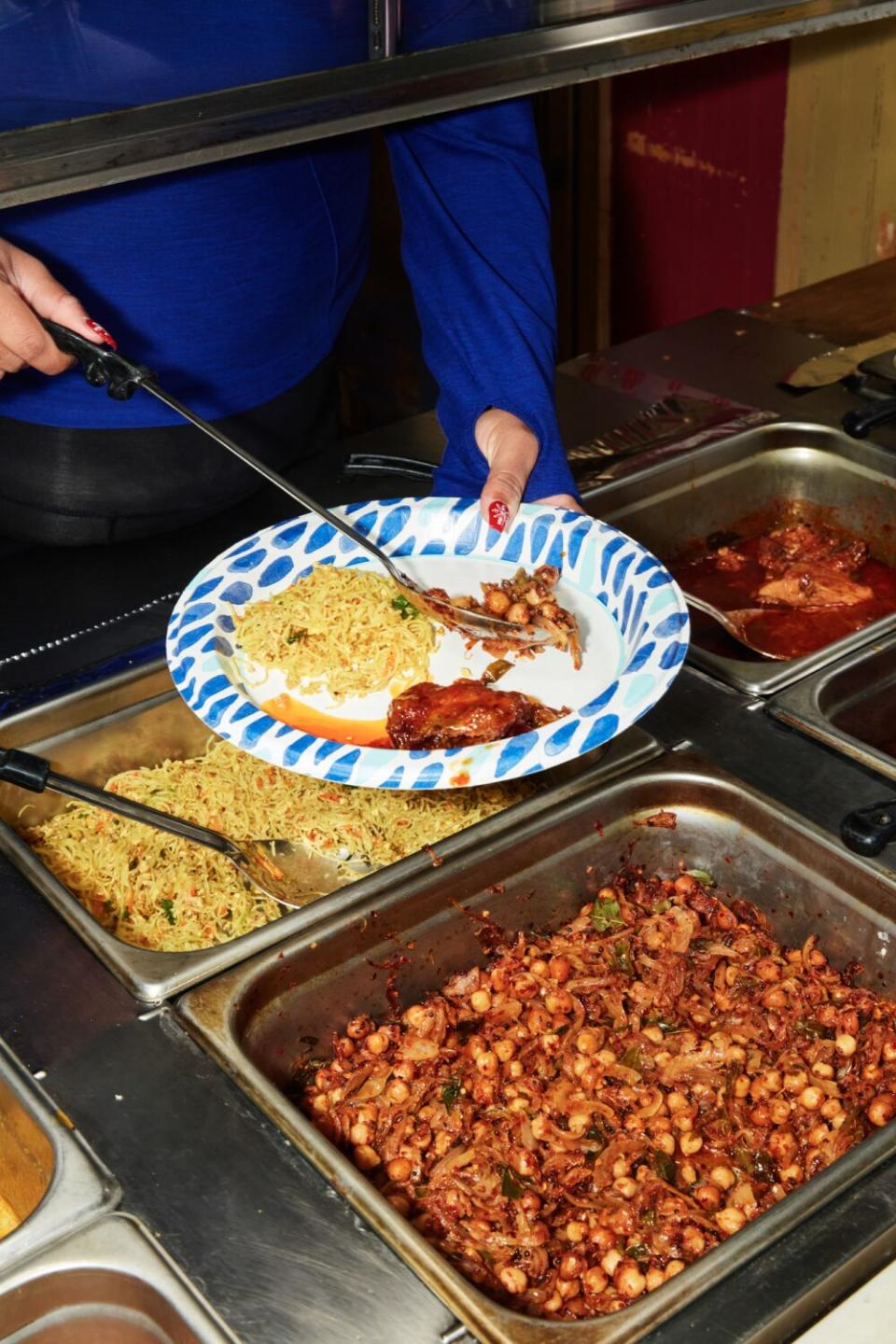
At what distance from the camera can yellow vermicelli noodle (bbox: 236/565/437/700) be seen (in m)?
1.94

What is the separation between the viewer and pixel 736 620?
8.26ft

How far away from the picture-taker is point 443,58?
182cm

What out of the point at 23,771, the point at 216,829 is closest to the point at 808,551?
the point at 216,829

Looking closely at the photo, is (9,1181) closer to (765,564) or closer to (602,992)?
(602,992)

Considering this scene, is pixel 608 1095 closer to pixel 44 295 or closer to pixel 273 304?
pixel 44 295

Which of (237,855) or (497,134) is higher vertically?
(497,134)

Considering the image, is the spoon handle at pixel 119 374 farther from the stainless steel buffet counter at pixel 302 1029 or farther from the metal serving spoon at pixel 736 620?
the metal serving spoon at pixel 736 620

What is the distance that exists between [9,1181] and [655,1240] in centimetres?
73

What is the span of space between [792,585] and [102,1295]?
5.84 feet

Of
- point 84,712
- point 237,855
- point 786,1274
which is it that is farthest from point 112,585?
point 786,1274

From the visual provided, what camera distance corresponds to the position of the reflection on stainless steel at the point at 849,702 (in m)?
2.02

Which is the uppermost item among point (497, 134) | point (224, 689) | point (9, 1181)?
point (497, 134)

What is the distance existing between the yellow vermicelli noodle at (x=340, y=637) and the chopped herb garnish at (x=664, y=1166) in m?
0.73

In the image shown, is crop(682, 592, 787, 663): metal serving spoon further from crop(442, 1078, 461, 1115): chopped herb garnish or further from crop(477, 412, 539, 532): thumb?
crop(442, 1078, 461, 1115): chopped herb garnish
